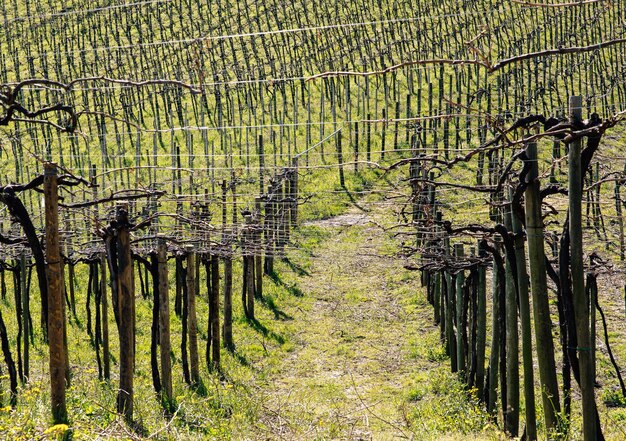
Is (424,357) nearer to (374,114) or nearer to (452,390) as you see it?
(452,390)

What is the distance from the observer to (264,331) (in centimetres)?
1486

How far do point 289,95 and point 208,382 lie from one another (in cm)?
1885

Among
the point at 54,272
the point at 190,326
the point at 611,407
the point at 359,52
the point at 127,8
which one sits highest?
the point at 127,8

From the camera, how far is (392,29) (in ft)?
106

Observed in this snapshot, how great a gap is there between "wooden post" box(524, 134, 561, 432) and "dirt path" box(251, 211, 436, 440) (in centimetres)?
220

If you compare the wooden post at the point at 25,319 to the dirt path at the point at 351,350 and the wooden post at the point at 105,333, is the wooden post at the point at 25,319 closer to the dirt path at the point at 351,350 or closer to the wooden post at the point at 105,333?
the wooden post at the point at 105,333

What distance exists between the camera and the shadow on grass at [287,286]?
55.8 ft

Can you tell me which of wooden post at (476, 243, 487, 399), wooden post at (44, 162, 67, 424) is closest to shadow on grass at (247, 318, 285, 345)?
wooden post at (476, 243, 487, 399)

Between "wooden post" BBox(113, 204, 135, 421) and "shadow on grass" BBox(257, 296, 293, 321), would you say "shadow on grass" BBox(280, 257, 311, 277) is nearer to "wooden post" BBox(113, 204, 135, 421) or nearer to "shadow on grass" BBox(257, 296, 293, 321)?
"shadow on grass" BBox(257, 296, 293, 321)

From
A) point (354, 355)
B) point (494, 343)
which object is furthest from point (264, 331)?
point (494, 343)

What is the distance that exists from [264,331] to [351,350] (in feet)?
5.79

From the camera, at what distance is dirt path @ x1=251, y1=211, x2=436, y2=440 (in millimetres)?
9766

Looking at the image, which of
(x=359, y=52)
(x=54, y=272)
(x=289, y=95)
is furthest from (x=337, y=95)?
(x=54, y=272)

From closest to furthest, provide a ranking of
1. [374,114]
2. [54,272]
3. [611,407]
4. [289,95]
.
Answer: [54,272]
[611,407]
[374,114]
[289,95]
